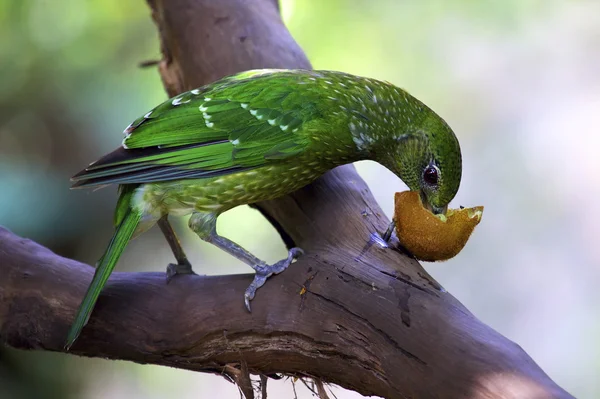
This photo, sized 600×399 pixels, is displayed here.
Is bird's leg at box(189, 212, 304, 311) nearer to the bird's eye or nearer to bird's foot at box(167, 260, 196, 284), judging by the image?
bird's foot at box(167, 260, 196, 284)

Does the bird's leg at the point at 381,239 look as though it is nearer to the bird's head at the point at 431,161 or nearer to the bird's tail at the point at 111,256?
the bird's head at the point at 431,161

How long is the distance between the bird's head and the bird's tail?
882mm

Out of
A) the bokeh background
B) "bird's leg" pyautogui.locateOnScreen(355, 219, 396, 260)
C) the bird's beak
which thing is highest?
the bokeh background

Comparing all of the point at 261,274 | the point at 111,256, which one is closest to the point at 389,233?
the point at 261,274

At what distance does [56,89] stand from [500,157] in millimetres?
2533

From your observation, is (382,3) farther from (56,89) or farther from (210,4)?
(56,89)

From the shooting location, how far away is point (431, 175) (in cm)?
216

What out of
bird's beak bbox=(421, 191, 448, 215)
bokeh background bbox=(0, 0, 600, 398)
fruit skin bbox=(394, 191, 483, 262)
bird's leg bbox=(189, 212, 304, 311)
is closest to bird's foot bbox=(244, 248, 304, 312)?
bird's leg bbox=(189, 212, 304, 311)

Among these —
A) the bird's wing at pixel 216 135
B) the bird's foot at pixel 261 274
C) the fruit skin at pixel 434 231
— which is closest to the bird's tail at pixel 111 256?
the bird's wing at pixel 216 135

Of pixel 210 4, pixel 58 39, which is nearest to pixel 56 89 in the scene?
pixel 58 39

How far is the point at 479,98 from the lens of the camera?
13.1 ft

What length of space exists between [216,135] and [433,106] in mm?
2117

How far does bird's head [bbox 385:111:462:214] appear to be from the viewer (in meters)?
2.13

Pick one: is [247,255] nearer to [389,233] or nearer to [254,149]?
[254,149]
